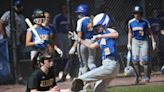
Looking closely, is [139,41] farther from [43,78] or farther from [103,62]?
[43,78]

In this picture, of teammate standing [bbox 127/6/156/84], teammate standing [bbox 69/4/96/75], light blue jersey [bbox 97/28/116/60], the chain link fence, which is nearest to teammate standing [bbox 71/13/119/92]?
light blue jersey [bbox 97/28/116/60]

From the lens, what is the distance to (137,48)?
40.4 feet

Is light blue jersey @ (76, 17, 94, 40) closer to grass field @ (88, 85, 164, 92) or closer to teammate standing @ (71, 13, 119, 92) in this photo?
grass field @ (88, 85, 164, 92)

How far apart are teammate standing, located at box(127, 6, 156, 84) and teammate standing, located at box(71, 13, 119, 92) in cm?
303

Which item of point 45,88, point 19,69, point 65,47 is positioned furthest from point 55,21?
point 45,88

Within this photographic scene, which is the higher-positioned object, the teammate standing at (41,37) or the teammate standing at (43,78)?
the teammate standing at (41,37)

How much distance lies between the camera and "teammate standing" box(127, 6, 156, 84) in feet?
40.0

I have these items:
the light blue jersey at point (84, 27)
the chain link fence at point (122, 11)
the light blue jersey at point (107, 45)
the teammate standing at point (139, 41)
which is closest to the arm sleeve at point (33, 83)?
the light blue jersey at point (107, 45)

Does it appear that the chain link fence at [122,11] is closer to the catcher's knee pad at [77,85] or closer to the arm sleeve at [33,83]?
the catcher's knee pad at [77,85]

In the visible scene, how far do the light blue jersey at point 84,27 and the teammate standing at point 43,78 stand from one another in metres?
4.72

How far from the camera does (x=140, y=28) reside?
12180 millimetres

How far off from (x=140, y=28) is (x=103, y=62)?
3.48m

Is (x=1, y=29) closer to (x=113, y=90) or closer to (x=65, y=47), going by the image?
(x=65, y=47)

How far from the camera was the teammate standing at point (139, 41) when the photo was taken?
12.2m
